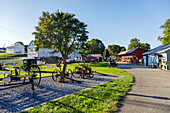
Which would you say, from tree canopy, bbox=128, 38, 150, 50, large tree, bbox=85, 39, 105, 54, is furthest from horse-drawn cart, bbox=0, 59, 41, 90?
tree canopy, bbox=128, 38, 150, 50

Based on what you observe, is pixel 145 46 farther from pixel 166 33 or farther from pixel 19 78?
pixel 19 78

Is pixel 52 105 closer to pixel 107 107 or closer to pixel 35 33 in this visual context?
pixel 107 107

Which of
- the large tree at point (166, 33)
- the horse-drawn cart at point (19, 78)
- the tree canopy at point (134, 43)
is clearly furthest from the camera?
the tree canopy at point (134, 43)

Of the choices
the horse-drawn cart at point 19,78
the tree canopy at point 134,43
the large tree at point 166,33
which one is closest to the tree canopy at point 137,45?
the tree canopy at point 134,43

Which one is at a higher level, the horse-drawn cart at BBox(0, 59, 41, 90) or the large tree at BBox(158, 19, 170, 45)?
the large tree at BBox(158, 19, 170, 45)

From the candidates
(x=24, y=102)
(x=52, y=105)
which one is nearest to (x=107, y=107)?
(x=52, y=105)

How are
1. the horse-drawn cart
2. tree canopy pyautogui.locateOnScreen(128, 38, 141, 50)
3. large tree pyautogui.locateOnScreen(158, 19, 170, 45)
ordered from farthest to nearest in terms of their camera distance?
tree canopy pyautogui.locateOnScreen(128, 38, 141, 50), large tree pyautogui.locateOnScreen(158, 19, 170, 45), the horse-drawn cart

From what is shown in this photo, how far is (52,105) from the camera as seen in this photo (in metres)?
3.69

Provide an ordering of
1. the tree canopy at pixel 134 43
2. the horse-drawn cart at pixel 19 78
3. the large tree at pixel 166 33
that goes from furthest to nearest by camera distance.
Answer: the tree canopy at pixel 134 43, the large tree at pixel 166 33, the horse-drawn cart at pixel 19 78

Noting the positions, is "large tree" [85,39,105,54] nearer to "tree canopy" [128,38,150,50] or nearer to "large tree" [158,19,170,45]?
"tree canopy" [128,38,150,50]

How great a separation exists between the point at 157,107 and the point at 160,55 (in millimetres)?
18544

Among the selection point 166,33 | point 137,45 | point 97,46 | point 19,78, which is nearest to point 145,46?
point 137,45

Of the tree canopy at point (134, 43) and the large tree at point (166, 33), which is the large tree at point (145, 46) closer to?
the tree canopy at point (134, 43)

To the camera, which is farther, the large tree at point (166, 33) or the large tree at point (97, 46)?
the large tree at point (97, 46)
